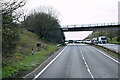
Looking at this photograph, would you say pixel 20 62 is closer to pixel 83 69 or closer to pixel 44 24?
pixel 83 69

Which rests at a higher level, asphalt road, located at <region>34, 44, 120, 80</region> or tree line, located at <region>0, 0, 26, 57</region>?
→ tree line, located at <region>0, 0, 26, 57</region>

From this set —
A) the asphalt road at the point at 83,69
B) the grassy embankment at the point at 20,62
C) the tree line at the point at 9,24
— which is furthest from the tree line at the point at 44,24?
the tree line at the point at 9,24

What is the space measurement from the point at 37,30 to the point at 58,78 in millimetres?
52295

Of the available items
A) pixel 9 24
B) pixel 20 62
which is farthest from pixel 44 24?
pixel 9 24

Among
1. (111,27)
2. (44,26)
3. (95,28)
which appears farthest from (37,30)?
(111,27)

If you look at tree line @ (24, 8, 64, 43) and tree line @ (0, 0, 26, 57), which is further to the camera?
tree line @ (24, 8, 64, 43)

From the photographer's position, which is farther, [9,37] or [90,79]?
[9,37]

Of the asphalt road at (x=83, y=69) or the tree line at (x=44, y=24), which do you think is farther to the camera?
the tree line at (x=44, y=24)

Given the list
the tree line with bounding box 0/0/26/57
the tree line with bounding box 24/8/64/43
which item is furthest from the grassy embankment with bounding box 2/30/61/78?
the tree line with bounding box 24/8/64/43

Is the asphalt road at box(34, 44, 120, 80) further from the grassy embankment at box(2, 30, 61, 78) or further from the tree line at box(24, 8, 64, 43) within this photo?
the tree line at box(24, 8, 64, 43)

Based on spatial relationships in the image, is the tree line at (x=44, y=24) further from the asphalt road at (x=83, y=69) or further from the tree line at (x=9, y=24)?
the tree line at (x=9, y=24)

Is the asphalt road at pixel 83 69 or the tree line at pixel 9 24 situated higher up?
the tree line at pixel 9 24

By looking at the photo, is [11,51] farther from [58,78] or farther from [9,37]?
[58,78]

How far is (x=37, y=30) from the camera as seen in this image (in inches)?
2489
